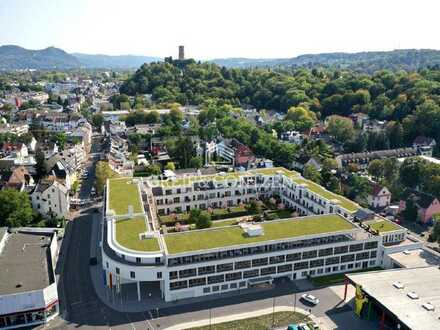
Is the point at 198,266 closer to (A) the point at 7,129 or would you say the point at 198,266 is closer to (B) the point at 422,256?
(B) the point at 422,256

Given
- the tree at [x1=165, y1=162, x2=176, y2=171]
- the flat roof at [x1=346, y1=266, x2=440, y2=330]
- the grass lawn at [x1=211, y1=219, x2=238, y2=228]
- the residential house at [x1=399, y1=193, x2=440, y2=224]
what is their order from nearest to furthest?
the flat roof at [x1=346, y1=266, x2=440, y2=330] < the grass lawn at [x1=211, y1=219, x2=238, y2=228] < the residential house at [x1=399, y1=193, x2=440, y2=224] < the tree at [x1=165, y1=162, x2=176, y2=171]

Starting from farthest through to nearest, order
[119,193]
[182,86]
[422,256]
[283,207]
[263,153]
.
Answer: [182,86] < [263,153] < [283,207] < [119,193] < [422,256]

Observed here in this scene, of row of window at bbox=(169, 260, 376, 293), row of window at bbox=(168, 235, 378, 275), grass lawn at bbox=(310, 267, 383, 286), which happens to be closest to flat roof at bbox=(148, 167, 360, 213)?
row of window at bbox=(168, 235, 378, 275)

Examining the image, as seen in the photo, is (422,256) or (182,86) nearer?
(422,256)

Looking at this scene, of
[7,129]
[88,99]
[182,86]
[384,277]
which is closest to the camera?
[384,277]

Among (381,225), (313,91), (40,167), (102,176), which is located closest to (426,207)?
(381,225)

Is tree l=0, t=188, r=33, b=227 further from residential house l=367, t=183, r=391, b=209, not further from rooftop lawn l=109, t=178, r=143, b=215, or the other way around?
residential house l=367, t=183, r=391, b=209

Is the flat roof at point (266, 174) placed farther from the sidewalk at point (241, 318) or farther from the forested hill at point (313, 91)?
the forested hill at point (313, 91)

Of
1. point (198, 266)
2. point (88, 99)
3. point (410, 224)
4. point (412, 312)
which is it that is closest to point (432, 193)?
point (410, 224)
